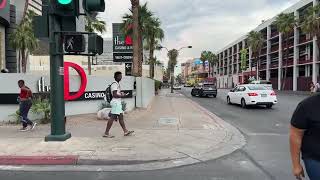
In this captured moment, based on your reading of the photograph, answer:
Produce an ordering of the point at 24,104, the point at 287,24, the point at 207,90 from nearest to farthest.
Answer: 1. the point at 24,104
2. the point at 207,90
3. the point at 287,24

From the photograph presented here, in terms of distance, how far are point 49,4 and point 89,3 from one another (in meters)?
1.00

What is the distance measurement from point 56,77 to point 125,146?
228cm

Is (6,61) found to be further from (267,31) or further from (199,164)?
(267,31)

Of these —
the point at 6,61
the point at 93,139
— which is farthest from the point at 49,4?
the point at 6,61

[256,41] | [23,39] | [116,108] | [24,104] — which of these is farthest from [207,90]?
[256,41]

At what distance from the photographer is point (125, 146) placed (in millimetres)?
10047

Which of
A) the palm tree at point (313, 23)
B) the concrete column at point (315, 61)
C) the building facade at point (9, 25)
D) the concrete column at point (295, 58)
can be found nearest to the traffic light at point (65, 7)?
the building facade at point (9, 25)

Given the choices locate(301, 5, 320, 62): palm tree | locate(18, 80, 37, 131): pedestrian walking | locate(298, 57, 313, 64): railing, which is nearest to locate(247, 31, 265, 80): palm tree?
locate(298, 57, 313, 64): railing

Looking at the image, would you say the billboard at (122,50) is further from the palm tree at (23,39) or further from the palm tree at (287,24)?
the palm tree at (287,24)

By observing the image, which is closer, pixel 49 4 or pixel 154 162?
pixel 154 162

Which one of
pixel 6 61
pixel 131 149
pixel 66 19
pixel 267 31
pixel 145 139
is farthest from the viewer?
pixel 267 31

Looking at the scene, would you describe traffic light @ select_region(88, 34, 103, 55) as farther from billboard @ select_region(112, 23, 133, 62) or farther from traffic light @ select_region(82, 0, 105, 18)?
billboard @ select_region(112, 23, 133, 62)

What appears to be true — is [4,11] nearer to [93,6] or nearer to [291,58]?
[93,6]

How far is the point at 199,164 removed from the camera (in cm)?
859
